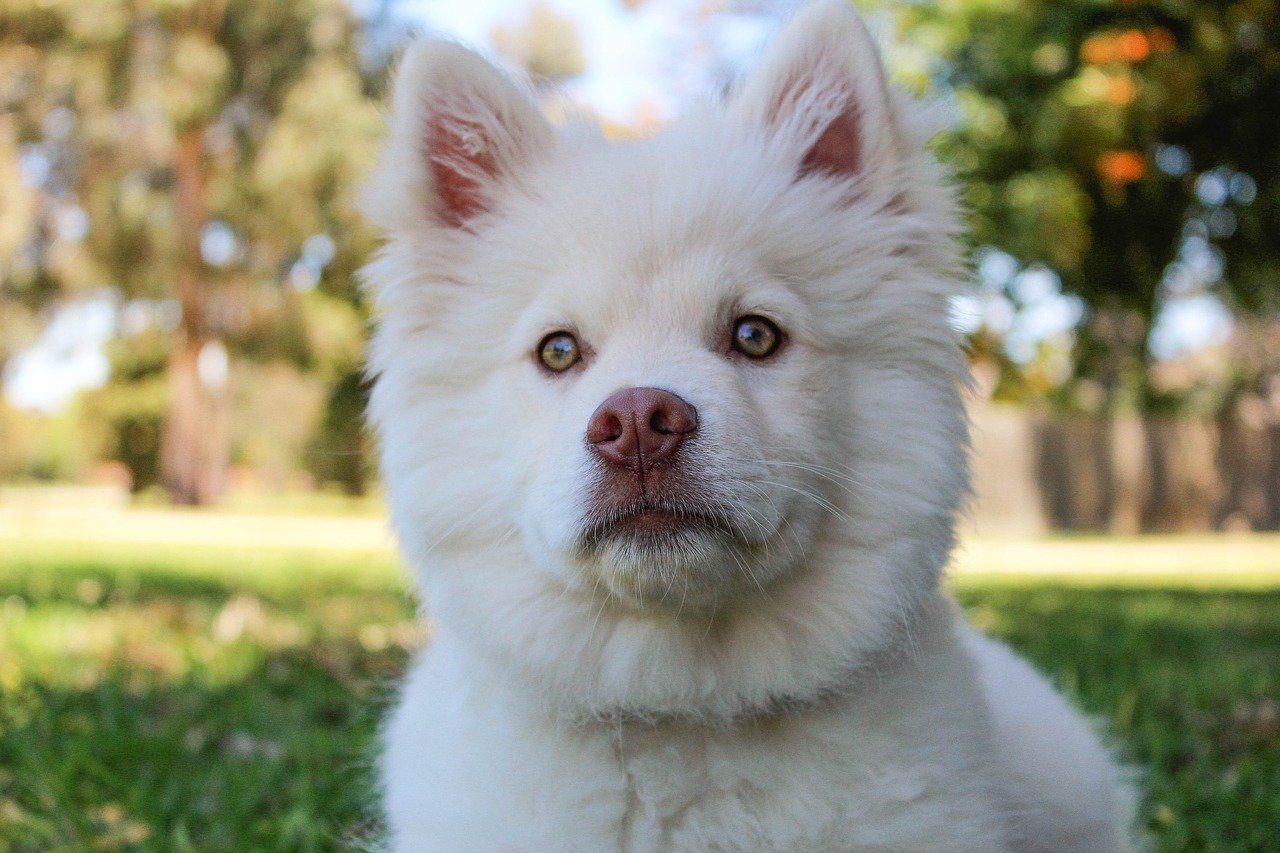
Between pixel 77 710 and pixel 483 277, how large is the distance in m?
2.93

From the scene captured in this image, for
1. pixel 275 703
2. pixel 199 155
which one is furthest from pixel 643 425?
pixel 199 155

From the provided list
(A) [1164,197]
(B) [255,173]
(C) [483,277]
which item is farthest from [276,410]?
(C) [483,277]

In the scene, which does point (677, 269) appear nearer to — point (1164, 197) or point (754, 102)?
point (754, 102)

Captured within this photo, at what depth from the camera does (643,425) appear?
2.24 meters

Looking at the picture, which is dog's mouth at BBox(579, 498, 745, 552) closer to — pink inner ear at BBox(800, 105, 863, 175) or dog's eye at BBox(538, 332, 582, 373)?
dog's eye at BBox(538, 332, 582, 373)

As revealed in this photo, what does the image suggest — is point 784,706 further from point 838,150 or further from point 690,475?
point 838,150

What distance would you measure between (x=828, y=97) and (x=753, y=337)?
2.49 ft

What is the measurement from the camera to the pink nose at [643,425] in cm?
224

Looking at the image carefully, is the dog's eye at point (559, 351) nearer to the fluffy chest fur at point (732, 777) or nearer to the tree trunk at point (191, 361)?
the fluffy chest fur at point (732, 777)

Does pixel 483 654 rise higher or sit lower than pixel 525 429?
lower

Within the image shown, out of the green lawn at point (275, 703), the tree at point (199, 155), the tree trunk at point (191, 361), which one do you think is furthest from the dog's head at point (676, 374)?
the tree trunk at point (191, 361)

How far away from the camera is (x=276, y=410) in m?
42.9

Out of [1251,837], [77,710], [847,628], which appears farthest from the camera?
[77,710]

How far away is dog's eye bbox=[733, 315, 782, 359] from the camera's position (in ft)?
8.50
